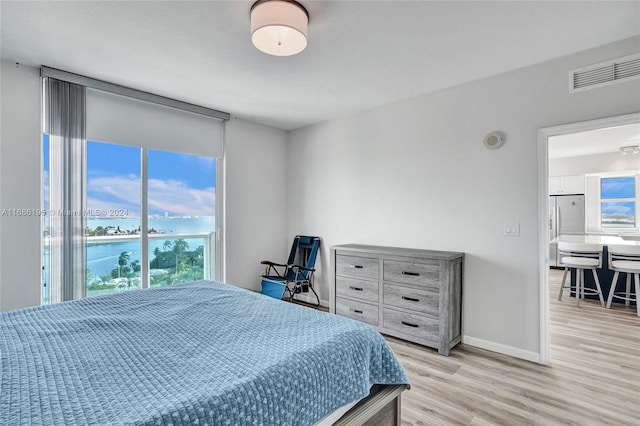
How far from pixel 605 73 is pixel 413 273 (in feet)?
7.38

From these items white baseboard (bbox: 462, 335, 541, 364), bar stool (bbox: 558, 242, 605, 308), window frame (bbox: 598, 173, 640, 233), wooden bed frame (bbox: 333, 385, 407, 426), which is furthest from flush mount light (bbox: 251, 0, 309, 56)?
window frame (bbox: 598, 173, 640, 233)

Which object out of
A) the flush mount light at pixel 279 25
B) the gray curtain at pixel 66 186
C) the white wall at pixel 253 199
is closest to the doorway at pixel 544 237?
the flush mount light at pixel 279 25

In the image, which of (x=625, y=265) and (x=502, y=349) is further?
(x=625, y=265)

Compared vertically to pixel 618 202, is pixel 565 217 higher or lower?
lower

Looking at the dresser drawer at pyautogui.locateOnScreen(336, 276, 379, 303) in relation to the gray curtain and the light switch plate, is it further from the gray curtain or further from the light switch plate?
the gray curtain

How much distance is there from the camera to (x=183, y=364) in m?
1.19

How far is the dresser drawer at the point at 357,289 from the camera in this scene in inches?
134

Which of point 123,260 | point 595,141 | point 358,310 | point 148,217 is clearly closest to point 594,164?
point 595,141

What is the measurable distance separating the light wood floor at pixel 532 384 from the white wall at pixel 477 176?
1.07ft

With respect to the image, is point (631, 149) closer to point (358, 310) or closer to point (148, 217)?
point (358, 310)

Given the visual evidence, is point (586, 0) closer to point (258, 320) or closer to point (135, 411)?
point (258, 320)

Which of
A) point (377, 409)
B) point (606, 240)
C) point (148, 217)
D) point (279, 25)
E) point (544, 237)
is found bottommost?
point (377, 409)

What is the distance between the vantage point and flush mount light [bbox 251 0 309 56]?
186 centimetres

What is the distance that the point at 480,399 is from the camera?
221cm
